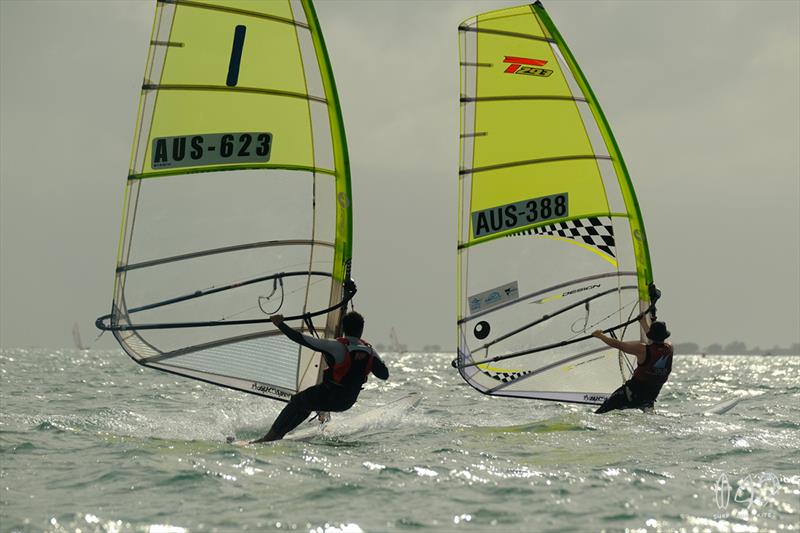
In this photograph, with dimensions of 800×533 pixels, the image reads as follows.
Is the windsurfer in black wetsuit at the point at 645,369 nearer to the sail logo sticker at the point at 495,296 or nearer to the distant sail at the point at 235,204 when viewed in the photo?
the sail logo sticker at the point at 495,296

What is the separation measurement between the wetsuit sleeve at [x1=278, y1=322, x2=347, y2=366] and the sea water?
673 millimetres

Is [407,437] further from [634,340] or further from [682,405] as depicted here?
[682,405]

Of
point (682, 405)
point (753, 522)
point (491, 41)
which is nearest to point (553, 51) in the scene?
point (491, 41)

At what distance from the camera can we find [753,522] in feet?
17.6

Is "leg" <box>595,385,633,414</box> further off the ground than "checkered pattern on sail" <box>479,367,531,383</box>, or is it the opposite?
"checkered pattern on sail" <box>479,367,531,383</box>

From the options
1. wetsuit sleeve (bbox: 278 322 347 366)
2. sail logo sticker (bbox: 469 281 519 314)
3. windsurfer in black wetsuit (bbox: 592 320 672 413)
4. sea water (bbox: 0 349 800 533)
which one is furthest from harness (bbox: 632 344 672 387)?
wetsuit sleeve (bbox: 278 322 347 366)

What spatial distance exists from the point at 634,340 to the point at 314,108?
414 cm

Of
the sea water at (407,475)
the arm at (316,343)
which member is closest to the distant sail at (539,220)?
the sea water at (407,475)

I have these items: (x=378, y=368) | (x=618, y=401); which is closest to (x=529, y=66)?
(x=618, y=401)

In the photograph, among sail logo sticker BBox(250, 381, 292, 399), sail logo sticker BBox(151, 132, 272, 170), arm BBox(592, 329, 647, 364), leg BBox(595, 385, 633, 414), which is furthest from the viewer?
leg BBox(595, 385, 633, 414)

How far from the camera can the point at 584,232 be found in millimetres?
10562

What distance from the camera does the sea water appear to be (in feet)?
17.4

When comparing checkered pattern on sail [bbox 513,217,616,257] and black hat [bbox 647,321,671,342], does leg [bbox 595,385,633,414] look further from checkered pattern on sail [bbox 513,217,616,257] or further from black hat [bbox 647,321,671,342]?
checkered pattern on sail [bbox 513,217,616,257]

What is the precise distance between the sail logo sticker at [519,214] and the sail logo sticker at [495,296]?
0.58 meters
